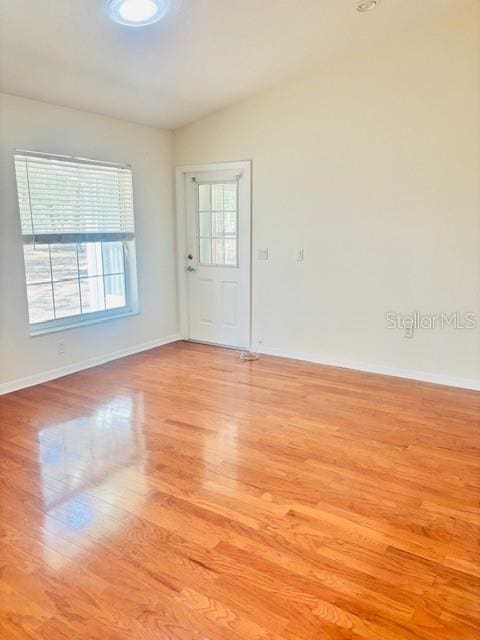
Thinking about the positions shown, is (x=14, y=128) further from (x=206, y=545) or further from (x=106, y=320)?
(x=206, y=545)

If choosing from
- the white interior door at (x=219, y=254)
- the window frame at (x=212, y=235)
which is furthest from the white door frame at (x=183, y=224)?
the window frame at (x=212, y=235)

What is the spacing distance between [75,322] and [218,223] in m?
1.87

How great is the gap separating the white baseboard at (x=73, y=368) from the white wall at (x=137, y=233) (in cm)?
2

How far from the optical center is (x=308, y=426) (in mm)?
3250

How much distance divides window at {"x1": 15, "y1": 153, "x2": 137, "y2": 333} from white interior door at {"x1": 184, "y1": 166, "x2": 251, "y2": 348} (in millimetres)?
763

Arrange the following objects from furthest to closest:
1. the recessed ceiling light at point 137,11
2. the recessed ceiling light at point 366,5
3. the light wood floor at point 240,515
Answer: the recessed ceiling light at point 366,5
the recessed ceiling light at point 137,11
the light wood floor at point 240,515

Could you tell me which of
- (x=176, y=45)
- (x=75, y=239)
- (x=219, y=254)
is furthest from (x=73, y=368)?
(x=176, y=45)

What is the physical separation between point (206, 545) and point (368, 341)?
2853 millimetres

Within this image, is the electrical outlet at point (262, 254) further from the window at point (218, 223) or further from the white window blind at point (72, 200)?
the white window blind at point (72, 200)

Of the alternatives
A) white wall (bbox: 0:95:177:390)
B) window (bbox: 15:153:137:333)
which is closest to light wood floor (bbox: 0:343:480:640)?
white wall (bbox: 0:95:177:390)

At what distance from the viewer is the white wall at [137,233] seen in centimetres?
375

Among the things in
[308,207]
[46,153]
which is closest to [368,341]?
[308,207]

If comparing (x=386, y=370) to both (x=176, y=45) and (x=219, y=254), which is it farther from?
(x=176, y=45)

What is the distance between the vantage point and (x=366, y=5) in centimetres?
320
